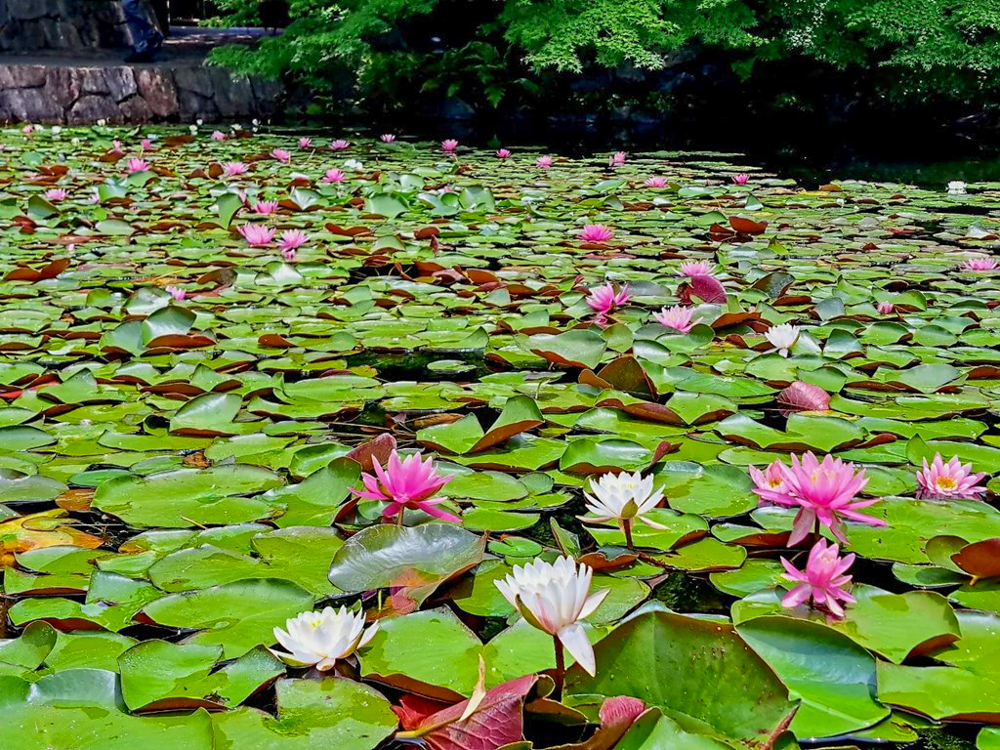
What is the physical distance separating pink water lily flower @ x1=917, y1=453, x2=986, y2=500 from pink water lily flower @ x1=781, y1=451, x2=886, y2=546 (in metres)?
0.22

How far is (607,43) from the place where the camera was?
7234 mm

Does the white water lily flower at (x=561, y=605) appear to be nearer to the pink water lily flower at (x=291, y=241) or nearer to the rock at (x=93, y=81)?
Answer: the pink water lily flower at (x=291, y=241)

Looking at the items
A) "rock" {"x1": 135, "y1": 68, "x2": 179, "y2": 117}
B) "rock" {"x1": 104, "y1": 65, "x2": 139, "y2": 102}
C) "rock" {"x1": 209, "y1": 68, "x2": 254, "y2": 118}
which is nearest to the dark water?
"rock" {"x1": 209, "y1": 68, "x2": 254, "y2": 118}

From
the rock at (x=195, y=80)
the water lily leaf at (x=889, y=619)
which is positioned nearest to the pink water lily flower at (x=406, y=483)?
the water lily leaf at (x=889, y=619)

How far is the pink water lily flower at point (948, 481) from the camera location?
44.9 inches

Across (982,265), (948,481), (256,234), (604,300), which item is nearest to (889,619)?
(948,481)

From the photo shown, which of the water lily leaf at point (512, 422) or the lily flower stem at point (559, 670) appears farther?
the water lily leaf at point (512, 422)

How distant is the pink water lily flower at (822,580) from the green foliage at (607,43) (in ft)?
22.6

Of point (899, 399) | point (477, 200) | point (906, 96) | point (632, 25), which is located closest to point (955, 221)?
point (477, 200)

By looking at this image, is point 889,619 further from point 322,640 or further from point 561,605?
point 322,640

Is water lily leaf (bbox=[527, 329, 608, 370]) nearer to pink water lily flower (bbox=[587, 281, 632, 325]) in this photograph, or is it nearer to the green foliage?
pink water lily flower (bbox=[587, 281, 632, 325])

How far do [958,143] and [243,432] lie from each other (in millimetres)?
8255

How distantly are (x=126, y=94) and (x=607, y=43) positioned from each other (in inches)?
180

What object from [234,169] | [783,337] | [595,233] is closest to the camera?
[783,337]
